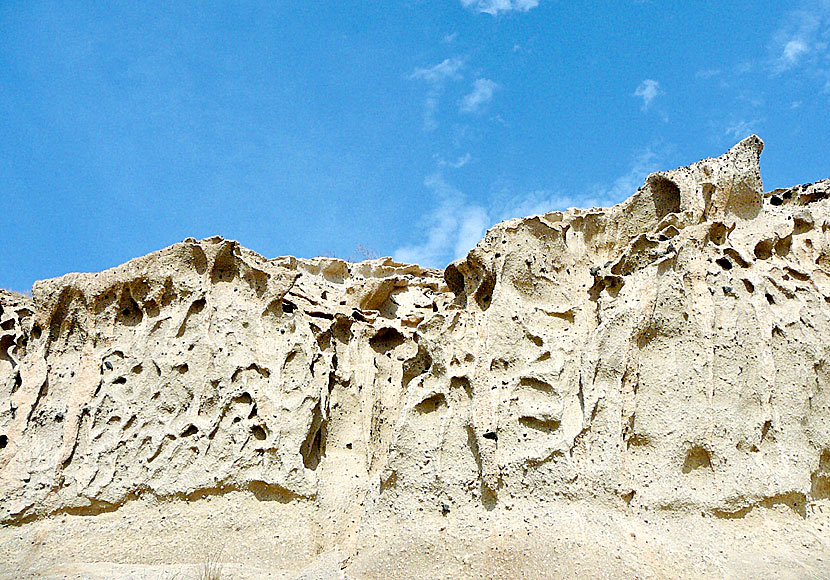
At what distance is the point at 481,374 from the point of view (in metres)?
6.45

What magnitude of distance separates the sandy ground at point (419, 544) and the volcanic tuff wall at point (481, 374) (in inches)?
6.6

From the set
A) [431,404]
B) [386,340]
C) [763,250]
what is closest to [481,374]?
[431,404]

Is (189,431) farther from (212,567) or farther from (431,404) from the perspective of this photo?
(431,404)

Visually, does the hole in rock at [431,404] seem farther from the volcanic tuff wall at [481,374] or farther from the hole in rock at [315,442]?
the hole in rock at [315,442]

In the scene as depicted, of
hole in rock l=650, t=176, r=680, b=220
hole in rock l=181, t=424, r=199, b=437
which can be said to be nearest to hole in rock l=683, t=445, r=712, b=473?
hole in rock l=650, t=176, r=680, b=220

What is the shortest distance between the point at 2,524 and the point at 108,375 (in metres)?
1.64

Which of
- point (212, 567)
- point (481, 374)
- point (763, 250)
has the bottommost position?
point (212, 567)

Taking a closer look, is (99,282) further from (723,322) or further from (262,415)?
(723,322)

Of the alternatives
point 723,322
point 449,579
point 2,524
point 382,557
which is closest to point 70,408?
point 2,524

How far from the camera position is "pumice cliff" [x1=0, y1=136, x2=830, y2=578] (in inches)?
216

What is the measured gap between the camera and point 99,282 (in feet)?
25.5

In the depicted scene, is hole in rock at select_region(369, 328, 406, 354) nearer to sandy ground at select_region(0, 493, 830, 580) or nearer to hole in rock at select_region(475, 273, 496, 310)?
hole in rock at select_region(475, 273, 496, 310)

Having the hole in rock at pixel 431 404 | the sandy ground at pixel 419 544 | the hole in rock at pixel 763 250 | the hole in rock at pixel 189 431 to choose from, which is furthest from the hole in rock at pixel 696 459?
the hole in rock at pixel 189 431

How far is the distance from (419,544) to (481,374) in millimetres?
1599
